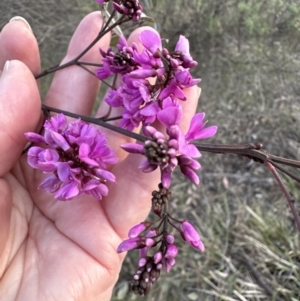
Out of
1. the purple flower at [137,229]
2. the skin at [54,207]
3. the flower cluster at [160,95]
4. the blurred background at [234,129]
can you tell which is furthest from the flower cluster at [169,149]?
the blurred background at [234,129]

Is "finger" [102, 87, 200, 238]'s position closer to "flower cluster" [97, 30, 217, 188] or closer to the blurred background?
"flower cluster" [97, 30, 217, 188]

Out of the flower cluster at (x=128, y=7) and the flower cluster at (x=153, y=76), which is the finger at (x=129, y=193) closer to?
the flower cluster at (x=153, y=76)

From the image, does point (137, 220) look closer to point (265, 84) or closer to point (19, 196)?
point (19, 196)

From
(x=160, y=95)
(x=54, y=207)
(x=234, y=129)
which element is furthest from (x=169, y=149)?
(x=234, y=129)

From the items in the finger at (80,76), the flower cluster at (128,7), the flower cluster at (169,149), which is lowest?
the finger at (80,76)

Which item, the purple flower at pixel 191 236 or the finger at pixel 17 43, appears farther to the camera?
the finger at pixel 17 43

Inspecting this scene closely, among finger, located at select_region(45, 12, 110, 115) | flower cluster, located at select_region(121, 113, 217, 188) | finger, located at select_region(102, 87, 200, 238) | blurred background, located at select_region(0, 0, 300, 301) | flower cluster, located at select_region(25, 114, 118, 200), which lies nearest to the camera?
flower cluster, located at select_region(121, 113, 217, 188)

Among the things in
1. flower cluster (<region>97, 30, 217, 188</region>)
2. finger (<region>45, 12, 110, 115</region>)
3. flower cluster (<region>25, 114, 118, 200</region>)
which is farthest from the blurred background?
flower cluster (<region>25, 114, 118, 200</region>)
